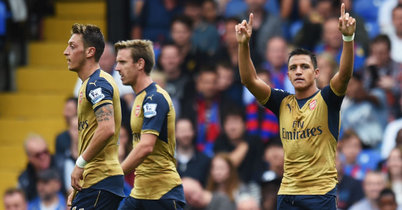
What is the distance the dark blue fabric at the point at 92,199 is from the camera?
8289 millimetres

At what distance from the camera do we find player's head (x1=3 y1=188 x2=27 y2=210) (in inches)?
504

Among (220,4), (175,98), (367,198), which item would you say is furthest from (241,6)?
(367,198)

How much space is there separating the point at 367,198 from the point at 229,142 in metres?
2.14

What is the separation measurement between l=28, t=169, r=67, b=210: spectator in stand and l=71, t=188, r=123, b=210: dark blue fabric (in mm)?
4795

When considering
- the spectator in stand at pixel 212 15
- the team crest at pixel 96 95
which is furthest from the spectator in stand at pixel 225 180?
the team crest at pixel 96 95

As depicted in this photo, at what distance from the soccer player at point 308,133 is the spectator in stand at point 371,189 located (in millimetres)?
3502

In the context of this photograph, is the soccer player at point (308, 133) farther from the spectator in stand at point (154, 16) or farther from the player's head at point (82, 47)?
the spectator in stand at point (154, 16)

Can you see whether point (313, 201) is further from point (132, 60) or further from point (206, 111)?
point (206, 111)

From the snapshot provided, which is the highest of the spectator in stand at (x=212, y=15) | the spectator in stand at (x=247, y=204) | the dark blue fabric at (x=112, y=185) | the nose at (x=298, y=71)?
the spectator in stand at (x=212, y=15)

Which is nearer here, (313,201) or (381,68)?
(313,201)

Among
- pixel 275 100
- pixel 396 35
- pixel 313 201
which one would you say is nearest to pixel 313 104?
pixel 275 100

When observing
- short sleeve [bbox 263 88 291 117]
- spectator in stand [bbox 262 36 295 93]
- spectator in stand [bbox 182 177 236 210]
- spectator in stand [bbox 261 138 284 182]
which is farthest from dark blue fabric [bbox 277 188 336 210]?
spectator in stand [bbox 262 36 295 93]

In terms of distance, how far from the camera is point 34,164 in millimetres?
13672

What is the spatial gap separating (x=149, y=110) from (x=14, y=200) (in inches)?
183
